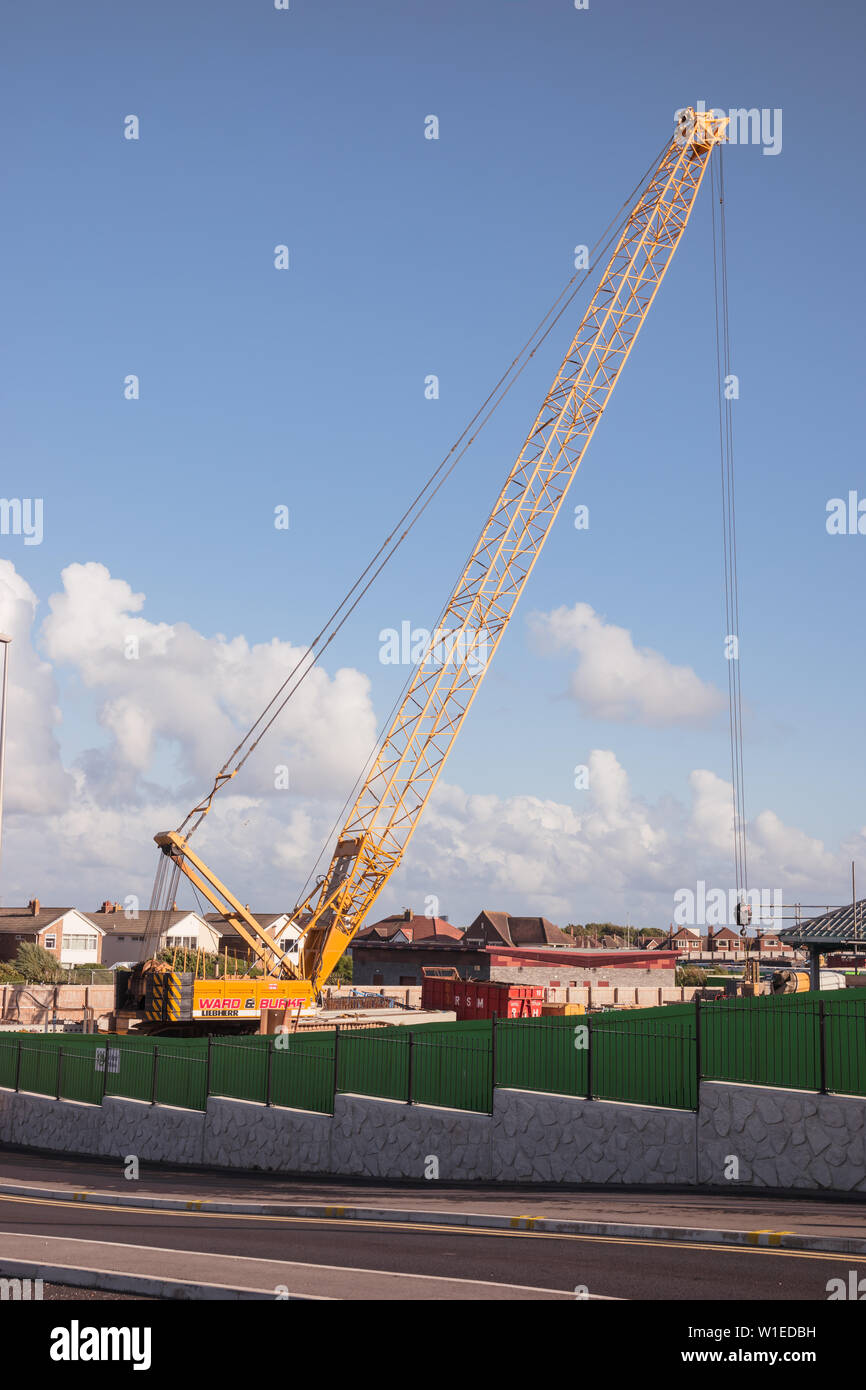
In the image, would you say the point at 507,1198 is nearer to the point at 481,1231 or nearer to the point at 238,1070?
the point at 481,1231

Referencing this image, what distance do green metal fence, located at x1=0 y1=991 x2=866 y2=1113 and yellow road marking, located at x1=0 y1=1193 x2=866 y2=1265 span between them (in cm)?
510

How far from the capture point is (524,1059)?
2409 centimetres

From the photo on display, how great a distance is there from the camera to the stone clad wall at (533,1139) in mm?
19125

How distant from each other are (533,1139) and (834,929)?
54.5 ft

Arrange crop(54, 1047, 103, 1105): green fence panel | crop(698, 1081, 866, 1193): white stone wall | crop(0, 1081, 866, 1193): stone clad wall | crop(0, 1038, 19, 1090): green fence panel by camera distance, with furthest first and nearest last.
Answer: crop(0, 1038, 19, 1090): green fence panel, crop(54, 1047, 103, 1105): green fence panel, crop(0, 1081, 866, 1193): stone clad wall, crop(698, 1081, 866, 1193): white stone wall

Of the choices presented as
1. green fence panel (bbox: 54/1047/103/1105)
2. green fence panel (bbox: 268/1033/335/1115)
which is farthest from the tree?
green fence panel (bbox: 268/1033/335/1115)

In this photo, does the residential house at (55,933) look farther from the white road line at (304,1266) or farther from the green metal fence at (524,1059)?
the white road line at (304,1266)

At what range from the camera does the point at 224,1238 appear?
55.3 ft

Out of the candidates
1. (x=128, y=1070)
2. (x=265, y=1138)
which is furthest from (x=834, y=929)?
(x=128, y=1070)

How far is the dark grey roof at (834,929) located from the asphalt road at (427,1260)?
21.3 m

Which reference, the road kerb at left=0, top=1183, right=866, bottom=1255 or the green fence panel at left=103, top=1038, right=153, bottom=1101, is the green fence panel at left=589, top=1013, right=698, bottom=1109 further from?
the green fence panel at left=103, top=1038, right=153, bottom=1101

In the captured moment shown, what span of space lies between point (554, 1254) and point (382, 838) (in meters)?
38.7

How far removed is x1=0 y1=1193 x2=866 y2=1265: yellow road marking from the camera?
47.0ft
